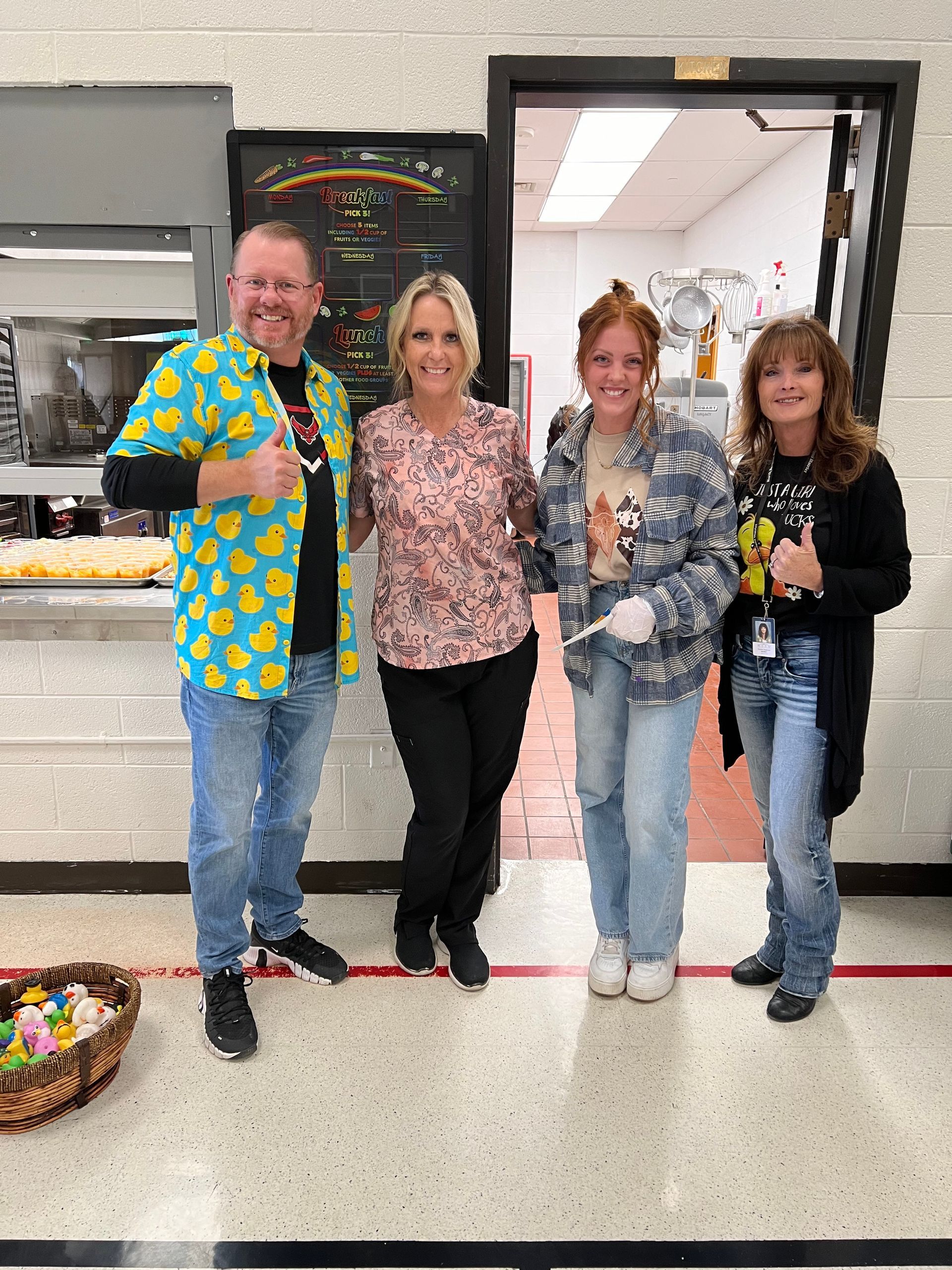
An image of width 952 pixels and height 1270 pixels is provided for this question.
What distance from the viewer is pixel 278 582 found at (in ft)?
6.05

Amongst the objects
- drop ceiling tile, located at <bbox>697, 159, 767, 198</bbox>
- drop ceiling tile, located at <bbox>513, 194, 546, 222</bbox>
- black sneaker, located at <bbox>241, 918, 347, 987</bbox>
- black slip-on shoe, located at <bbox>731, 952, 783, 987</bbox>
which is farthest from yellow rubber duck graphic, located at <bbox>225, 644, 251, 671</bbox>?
drop ceiling tile, located at <bbox>513, 194, 546, 222</bbox>

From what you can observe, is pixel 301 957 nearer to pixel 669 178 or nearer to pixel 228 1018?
pixel 228 1018

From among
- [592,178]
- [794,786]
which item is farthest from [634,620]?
[592,178]

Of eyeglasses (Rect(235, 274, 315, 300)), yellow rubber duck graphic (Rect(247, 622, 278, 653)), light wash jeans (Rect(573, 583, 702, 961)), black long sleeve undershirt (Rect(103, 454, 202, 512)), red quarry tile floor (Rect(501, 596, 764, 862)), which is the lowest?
red quarry tile floor (Rect(501, 596, 764, 862))

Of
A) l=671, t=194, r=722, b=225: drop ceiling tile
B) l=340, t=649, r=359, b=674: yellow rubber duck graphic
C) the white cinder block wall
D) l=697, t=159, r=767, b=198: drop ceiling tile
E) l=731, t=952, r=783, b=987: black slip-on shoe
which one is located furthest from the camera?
l=671, t=194, r=722, b=225: drop ceiling tile

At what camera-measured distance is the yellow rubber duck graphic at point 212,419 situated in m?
1.74

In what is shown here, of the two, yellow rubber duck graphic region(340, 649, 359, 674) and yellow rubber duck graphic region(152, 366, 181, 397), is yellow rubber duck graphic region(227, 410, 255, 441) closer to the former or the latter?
yellow rubber duck graphic region(152, 366, 181, 397)

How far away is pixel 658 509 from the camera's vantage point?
6.16 feet

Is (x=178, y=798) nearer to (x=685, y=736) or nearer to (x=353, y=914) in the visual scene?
(x=353, y=914)

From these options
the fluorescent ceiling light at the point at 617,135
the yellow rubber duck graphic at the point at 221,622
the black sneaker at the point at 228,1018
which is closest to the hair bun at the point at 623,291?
the yellow rubber duck graphic at the point at 221,622

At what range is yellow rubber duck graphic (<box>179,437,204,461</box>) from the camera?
173cm

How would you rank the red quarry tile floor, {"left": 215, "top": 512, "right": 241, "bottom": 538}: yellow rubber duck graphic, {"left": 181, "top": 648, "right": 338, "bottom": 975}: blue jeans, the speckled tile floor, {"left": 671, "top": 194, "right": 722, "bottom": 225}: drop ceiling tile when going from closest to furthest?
the speckled tile floor, {"left": 215, "top": 512, "right": 241, "bottom": 538}: yellow rubber duck graphic, {"left": 181, "top": 648, "right": 338, "bottom": 975}: blue jeans, the red quarry tile floor, {"left": 671, "top": 194, "right": 722, "bottom": 225}: drop ceiling tile

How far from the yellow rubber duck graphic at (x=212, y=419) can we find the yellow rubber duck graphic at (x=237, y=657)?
17.0 inches

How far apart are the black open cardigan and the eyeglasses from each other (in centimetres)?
120
